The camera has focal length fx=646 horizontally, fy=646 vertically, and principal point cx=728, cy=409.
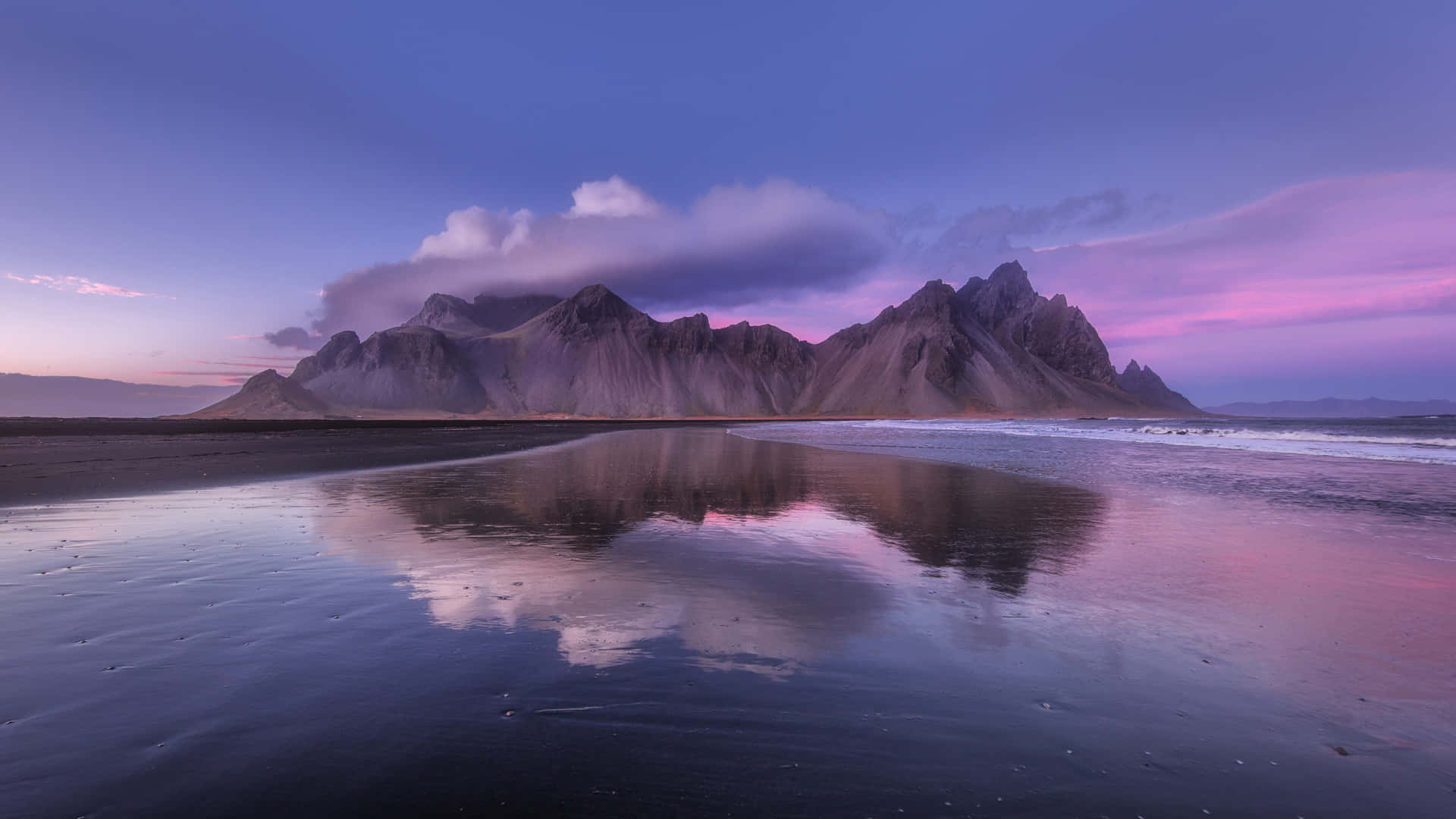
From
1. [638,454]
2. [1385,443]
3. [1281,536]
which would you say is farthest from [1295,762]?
[1385,443]

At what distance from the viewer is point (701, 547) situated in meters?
11.7

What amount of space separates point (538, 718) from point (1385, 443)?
208 feet

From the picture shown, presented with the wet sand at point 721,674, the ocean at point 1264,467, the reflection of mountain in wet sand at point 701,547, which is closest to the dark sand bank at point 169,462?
the reflection of mountain in wet sand at point 701,547

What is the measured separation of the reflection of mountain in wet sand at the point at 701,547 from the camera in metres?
7.21

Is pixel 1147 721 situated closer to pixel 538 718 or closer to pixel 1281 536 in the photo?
pixel 538 718

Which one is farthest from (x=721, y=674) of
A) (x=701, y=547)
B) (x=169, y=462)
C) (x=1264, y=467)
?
(x=169, y=462)

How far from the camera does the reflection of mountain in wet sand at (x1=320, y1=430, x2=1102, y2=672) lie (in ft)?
23.7

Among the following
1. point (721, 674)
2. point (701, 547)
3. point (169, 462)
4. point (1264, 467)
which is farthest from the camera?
point (169, 462)

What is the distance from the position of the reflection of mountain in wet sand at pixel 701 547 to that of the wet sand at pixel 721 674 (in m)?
0.09

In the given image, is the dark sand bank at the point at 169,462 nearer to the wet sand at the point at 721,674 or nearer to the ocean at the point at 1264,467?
the wet sand at the point at 721,674

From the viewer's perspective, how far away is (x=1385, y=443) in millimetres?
45969

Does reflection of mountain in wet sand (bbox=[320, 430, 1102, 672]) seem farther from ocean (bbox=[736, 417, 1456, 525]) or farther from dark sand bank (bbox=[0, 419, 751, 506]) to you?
ocean (bbox=[736, 417, 1456, 525])

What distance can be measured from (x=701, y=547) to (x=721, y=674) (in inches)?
236

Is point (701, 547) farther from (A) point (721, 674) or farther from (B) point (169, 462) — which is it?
(B) point (169, 462)
